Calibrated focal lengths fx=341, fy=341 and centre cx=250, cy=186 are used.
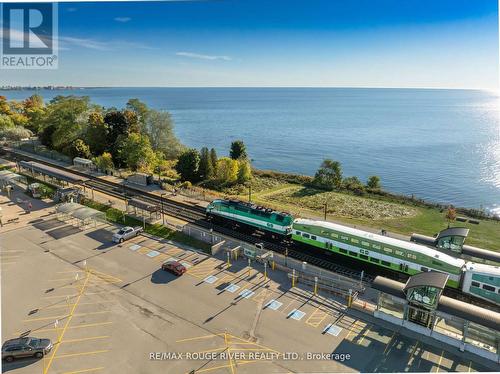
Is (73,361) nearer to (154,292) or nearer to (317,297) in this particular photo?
(154,292)

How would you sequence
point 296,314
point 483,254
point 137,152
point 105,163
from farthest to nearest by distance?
point 137,152 → point 105,163 → point 483,254 → point 296,314

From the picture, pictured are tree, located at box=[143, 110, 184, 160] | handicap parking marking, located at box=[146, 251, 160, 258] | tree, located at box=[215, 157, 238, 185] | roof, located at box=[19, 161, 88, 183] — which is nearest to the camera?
handicap parking marking, located at box=[146, 251, 160, 258]

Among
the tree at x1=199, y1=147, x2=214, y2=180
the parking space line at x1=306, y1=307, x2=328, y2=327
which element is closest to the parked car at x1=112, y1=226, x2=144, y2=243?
the parking space line at x1=306, y1=307, x2=328, y2=327

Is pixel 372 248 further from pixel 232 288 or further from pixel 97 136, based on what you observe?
pixel 97 136

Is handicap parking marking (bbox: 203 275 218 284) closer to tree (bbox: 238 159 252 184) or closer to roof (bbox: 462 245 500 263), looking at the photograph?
roof (bbox: 462 245 500 263)

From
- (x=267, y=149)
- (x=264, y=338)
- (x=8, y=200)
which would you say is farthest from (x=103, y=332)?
(x=267, y=149)

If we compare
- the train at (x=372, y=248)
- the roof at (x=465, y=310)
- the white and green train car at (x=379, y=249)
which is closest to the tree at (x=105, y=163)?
the train at (x=372, y=248)

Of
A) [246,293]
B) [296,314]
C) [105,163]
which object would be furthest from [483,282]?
[105,163]
